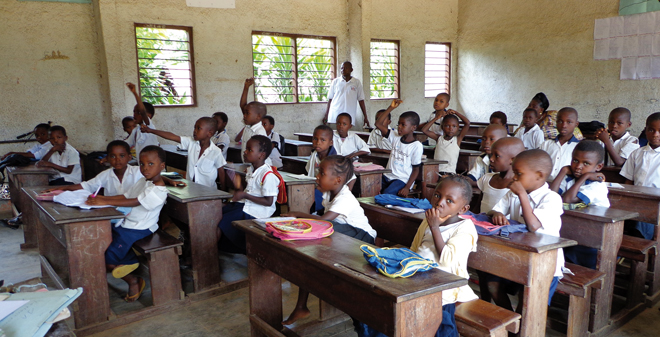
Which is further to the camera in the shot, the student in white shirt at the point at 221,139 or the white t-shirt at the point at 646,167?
the student in white shirt at the point at 221,139

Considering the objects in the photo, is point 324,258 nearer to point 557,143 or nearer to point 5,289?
point 5,289

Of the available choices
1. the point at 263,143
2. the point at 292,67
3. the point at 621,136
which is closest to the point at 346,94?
the point at 292,67

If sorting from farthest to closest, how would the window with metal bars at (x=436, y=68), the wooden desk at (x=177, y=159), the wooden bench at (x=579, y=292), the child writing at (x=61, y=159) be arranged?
1. the window with metal bars at (x=436, y=68)
2. the wooden desk at (x=177, y=159)
3. the child writing at (x=61, y=159)
4. the wooden bench at (x=579, y=292)

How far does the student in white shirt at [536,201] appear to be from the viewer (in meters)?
2.20

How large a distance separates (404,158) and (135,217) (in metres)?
2.36

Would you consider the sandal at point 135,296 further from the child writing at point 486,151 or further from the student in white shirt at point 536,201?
the child writing at point 486,151

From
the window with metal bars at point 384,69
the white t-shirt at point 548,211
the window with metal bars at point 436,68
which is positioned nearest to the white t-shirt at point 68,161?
the white t-shirt at point 548,211

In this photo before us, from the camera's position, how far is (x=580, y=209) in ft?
8.50

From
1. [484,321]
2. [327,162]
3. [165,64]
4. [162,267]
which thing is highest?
[165,64]

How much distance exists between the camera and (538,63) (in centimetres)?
870

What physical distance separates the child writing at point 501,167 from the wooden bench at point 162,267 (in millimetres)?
1920

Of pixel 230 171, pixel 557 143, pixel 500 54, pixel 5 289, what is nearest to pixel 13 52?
pixel 230 171

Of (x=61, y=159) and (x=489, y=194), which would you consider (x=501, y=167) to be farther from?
(x=61, y=159)

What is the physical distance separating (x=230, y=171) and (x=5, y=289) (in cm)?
279
